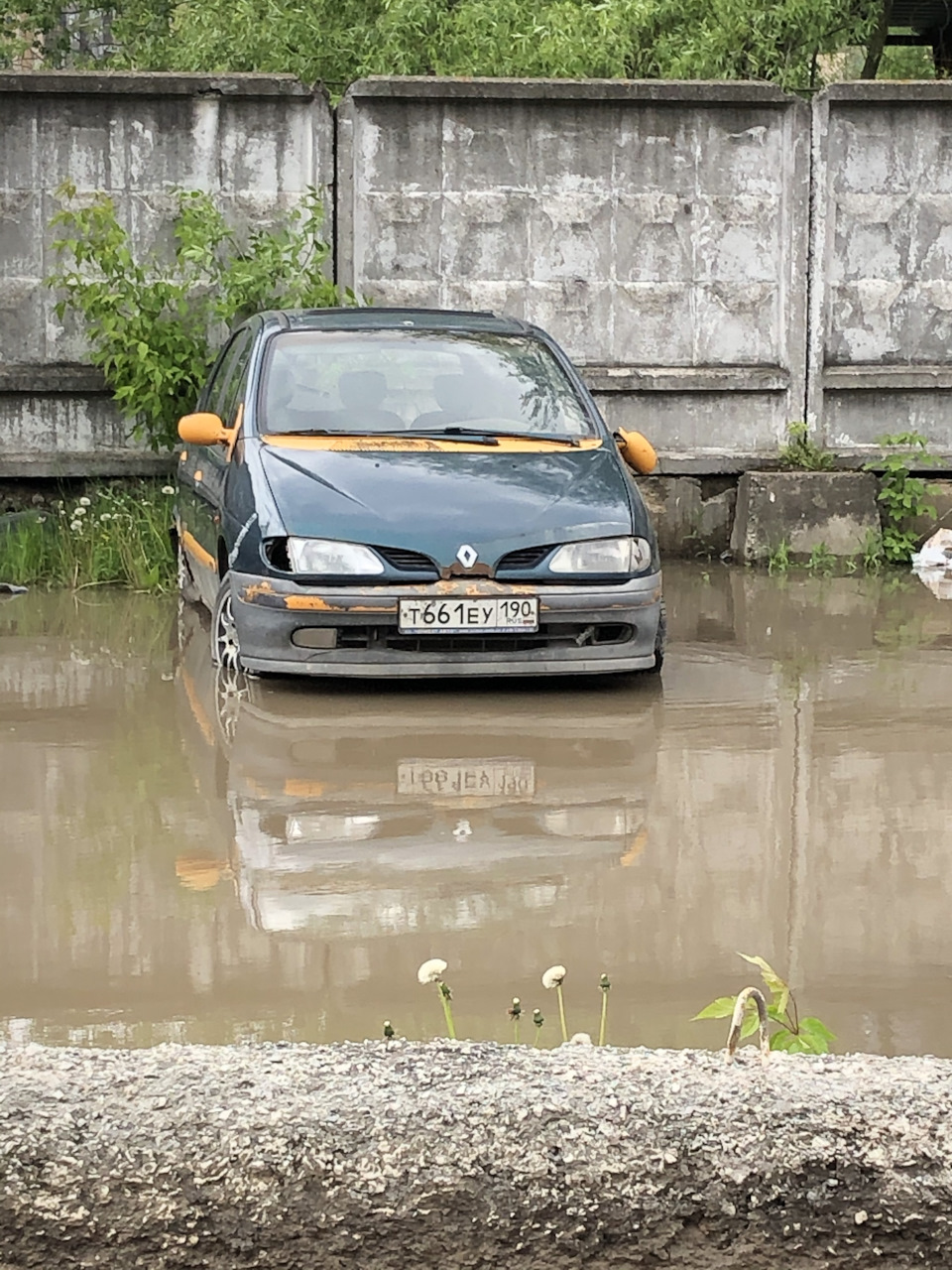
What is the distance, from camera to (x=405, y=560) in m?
7.09

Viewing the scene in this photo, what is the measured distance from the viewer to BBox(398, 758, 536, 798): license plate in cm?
595

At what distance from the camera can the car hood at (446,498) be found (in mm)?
7129

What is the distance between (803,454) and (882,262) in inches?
51.7

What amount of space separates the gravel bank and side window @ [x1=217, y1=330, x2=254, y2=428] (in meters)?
5.91

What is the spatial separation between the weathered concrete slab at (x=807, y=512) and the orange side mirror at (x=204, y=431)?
13.3 feet

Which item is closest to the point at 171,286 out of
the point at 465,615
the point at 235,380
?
the point at 235,380

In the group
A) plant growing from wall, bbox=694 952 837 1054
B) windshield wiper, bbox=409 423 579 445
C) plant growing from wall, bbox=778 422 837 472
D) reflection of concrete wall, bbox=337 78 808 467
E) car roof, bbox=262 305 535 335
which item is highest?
reflection of concrete wall, bbox=337 78 808 467

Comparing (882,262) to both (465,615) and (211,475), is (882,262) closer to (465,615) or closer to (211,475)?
(211,475)

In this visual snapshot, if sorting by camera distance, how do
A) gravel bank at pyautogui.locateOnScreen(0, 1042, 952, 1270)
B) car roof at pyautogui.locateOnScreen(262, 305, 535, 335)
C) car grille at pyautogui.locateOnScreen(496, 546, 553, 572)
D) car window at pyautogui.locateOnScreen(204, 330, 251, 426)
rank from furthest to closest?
car window at pyautogui.locateOnScreen(204, 330, 251, 426) → car roof at pyautogui.locateOnScreen(262, 305, 535, 335) → car grille at pyautogui.locateOnScreen(496, 546, 553, 572) → gravel bank at pyautogui.locateOnScreen(0, 1042, 952, 1270)

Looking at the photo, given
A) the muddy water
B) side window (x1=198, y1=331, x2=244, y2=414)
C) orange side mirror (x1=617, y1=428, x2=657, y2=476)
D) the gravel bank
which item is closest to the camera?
the gravel bank

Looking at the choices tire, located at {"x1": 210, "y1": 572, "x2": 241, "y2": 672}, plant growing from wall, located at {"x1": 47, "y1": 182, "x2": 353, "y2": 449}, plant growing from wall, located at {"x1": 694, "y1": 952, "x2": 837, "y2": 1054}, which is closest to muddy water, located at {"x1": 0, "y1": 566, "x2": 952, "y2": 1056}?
tire, located at {"x1": 210, "y1": 572, "x2": 241, "y2": 672}

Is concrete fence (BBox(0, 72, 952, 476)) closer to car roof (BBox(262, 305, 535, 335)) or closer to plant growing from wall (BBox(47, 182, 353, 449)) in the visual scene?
plant growing from wall (BBox(47, 182, 353, 449))

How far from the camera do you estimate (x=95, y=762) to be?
6.27m

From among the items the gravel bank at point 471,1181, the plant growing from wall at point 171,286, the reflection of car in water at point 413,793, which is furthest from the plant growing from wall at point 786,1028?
the plant growing from wall at point 171,286
